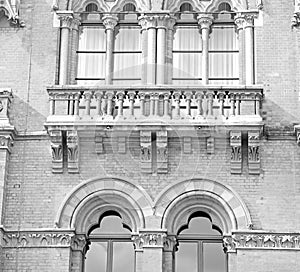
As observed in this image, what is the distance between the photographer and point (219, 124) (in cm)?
2445

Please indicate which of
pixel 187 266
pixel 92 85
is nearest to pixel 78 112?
pixel 92 85

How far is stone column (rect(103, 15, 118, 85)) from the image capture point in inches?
1020


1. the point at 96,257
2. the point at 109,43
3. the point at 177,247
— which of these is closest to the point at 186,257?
the point at 177,247

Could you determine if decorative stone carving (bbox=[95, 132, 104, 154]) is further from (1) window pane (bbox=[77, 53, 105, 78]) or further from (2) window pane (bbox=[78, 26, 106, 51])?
(2) window pane (bbox=[78, 26, 106, 51])

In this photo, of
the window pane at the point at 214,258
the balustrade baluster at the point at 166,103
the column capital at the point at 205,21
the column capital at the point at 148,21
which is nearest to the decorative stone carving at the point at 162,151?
the balustrade baluster at the point at 166,103

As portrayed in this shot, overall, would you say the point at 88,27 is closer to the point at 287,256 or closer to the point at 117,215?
the point at 117,215

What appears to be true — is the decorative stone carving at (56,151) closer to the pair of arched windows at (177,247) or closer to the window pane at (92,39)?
the pair of arched windows at (177,247)

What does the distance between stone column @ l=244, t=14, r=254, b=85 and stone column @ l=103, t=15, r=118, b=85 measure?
124 inches

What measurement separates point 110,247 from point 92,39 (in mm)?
5260

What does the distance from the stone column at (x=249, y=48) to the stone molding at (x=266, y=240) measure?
378 cm

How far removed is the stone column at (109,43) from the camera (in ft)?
85.0

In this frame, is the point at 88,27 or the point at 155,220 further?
the point at 88,27

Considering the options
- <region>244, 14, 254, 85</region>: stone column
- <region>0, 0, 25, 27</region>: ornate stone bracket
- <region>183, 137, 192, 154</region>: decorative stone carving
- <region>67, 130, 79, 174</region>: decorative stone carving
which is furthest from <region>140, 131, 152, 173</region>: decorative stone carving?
<region>0, 0, 25, 27</region>: ornate stone bracket

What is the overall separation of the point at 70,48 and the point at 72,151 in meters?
2.81
